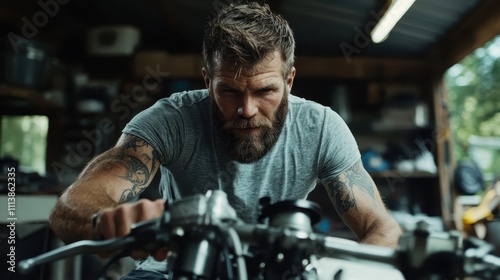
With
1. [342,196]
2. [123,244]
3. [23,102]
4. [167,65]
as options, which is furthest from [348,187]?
[23,102]

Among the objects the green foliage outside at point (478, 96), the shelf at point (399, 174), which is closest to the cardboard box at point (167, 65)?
the shelf at point (399, 174)

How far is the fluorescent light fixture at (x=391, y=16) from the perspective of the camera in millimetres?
3018

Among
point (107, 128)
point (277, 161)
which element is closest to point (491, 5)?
point (277, 161)

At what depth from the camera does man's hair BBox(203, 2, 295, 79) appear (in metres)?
1.37

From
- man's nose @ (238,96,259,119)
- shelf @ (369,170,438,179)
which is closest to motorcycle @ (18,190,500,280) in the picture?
man's nose @ (238,96,259,119)

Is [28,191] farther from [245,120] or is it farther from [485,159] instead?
[485,159]

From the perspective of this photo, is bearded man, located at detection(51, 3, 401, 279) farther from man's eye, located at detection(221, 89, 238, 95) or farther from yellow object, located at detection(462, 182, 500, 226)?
yellow object, located at detection(462, 182, 500, 226)

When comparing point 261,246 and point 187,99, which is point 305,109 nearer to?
point 187,99

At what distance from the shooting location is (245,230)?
62 cm

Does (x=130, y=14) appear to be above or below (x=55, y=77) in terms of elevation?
above

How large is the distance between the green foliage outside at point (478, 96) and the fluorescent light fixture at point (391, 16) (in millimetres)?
2617

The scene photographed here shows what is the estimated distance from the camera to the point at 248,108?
1.35 meters

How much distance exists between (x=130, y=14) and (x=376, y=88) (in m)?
2.50

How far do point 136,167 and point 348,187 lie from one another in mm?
605
